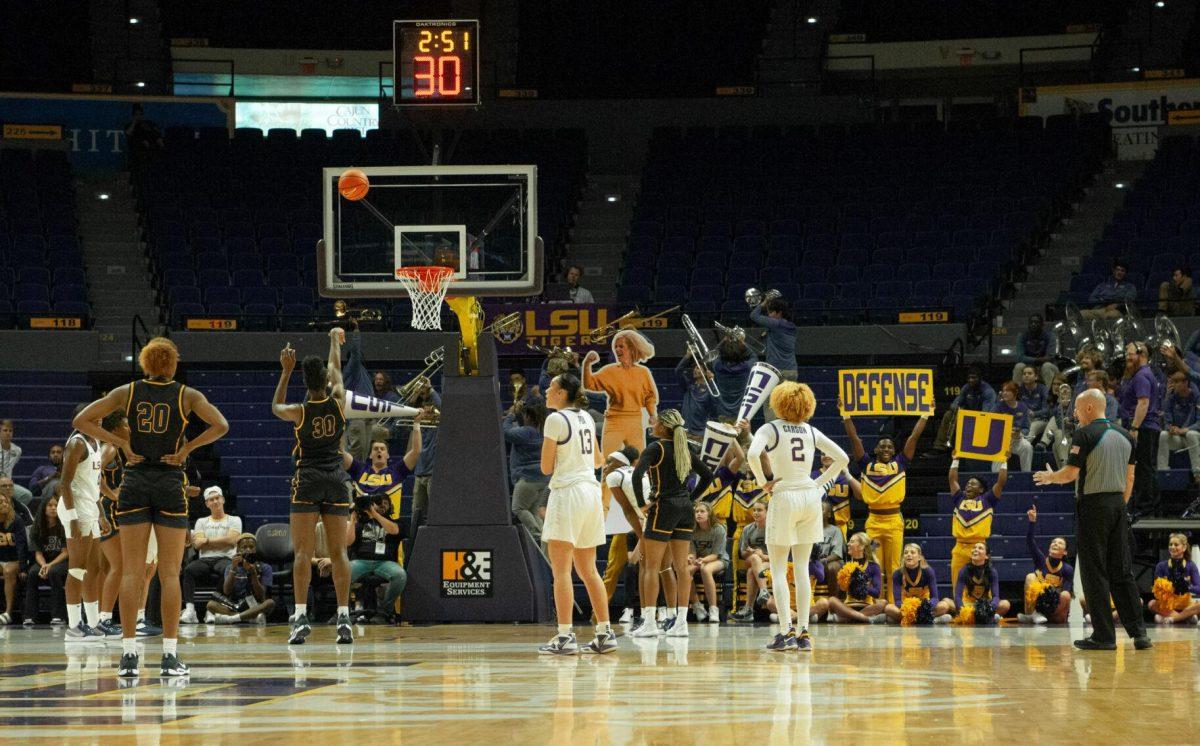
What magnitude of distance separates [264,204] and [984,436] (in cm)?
1424

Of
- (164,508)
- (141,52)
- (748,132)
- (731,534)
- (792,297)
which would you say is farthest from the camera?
(141,52)

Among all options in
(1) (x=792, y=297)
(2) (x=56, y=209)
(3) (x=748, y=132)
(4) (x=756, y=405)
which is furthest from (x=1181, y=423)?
(2) (x=56, y=209)

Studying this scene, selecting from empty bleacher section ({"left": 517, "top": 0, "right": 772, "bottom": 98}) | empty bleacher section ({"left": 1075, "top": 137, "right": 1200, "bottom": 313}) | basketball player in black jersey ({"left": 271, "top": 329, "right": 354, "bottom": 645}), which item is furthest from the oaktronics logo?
empty bleacher section ({"left": 517, "top": 0, "right": 772, "bottom": 98})

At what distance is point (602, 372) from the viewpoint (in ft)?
43.5

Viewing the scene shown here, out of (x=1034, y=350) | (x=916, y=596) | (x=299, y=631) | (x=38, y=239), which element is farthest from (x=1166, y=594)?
(x=38, y=239)

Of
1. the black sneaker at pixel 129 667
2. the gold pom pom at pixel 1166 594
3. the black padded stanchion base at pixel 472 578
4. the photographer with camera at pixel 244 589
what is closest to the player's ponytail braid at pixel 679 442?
the black padded stanchion base at pixel 472 578

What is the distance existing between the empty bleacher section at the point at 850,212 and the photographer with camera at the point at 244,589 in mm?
9369

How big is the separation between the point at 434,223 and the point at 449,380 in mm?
1626

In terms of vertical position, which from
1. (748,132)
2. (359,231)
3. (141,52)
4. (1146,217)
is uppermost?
(141,52)

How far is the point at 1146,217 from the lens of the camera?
24.4m

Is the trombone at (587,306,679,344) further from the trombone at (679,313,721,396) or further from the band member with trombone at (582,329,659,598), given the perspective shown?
the band member with trombone at (582,329,659,598)

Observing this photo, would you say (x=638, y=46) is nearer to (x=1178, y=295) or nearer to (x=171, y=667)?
(x=1178, y=295)

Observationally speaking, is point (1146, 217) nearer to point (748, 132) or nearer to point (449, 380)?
point (748, 132)

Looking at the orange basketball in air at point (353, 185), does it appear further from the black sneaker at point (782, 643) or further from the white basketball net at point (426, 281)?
the black sneaker at point (782, 643)
